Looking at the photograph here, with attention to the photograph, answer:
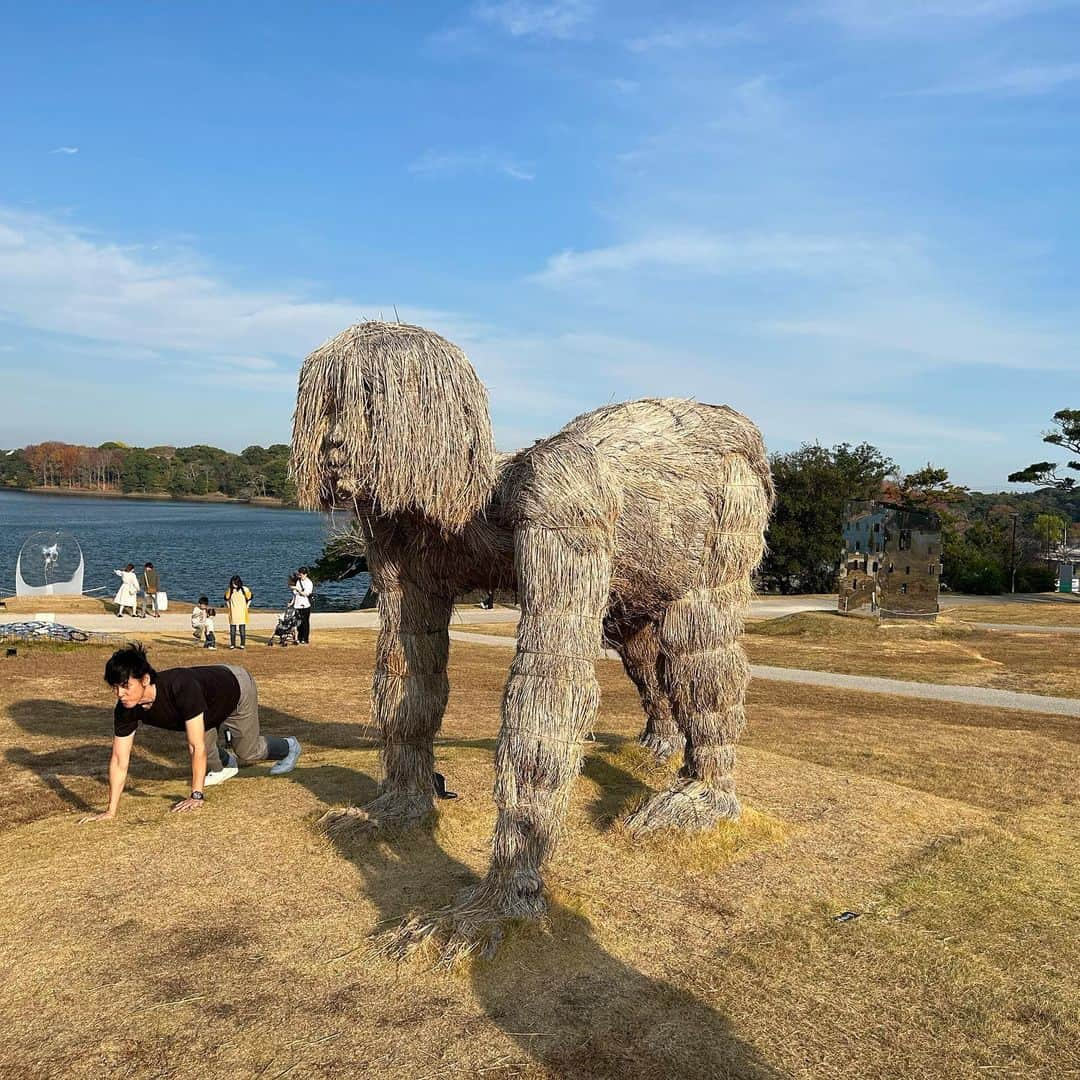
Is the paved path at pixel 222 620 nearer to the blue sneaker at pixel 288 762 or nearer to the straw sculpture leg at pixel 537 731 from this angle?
the blue sneaker at pixel 288 762

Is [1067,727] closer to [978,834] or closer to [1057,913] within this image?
[978,834]

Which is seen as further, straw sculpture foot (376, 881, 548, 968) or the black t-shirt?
the black t-shirt

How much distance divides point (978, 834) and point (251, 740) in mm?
5623

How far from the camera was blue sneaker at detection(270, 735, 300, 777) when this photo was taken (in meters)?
7.61

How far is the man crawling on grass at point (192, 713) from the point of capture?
5.99 meters

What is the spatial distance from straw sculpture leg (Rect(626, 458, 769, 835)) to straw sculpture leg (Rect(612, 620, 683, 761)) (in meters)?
0.86

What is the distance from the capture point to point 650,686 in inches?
306

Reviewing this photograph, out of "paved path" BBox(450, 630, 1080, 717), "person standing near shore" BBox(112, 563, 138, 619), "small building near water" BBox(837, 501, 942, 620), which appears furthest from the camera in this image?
"small building near water" BBox(837, 501, 942, 620)

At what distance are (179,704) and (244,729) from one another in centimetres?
112

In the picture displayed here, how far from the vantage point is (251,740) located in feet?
24.3

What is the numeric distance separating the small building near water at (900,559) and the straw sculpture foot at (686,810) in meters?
16.2

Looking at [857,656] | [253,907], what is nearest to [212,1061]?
[253,907]

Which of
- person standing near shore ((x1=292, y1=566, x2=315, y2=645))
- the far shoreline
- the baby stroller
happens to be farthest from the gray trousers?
the far shoreline

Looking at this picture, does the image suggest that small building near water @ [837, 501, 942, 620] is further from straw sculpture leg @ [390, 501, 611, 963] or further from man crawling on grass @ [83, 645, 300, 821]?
straw sculpture leg @ [390, 501, 611, 963]
